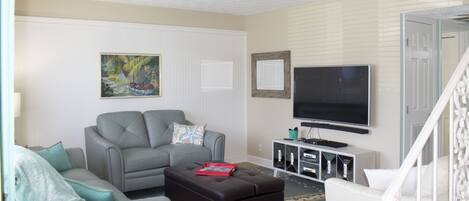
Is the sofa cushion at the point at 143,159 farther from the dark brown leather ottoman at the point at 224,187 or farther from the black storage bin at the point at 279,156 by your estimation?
the black storage bin at the point at 279,156

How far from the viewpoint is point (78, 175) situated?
3.73 m

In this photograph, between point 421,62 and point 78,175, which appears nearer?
point 78,175

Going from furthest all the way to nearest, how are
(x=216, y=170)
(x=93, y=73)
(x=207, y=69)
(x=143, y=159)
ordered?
1. (x=207, y=69)
2. (x=93, y=73)
3. (x=143, y=159)
4. (x=216, y=170)

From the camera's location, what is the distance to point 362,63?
4.86 metres

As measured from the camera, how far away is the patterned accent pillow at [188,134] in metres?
5.29

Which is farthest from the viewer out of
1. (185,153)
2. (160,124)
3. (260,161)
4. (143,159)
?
(260,161)

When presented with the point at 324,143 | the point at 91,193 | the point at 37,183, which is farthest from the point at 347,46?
the point at 37,183

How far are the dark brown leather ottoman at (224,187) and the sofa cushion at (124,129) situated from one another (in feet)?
3.88

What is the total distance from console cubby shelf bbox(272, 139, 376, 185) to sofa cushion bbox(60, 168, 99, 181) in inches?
97.2

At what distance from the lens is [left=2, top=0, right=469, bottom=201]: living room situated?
4676mm

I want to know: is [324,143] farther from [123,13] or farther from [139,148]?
[123,13]

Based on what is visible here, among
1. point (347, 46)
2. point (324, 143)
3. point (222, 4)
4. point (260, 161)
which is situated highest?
point (222, 4)

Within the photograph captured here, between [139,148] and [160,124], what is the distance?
20.4 inches

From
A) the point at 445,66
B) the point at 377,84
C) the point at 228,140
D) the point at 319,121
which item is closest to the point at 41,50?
the point at 228,140
